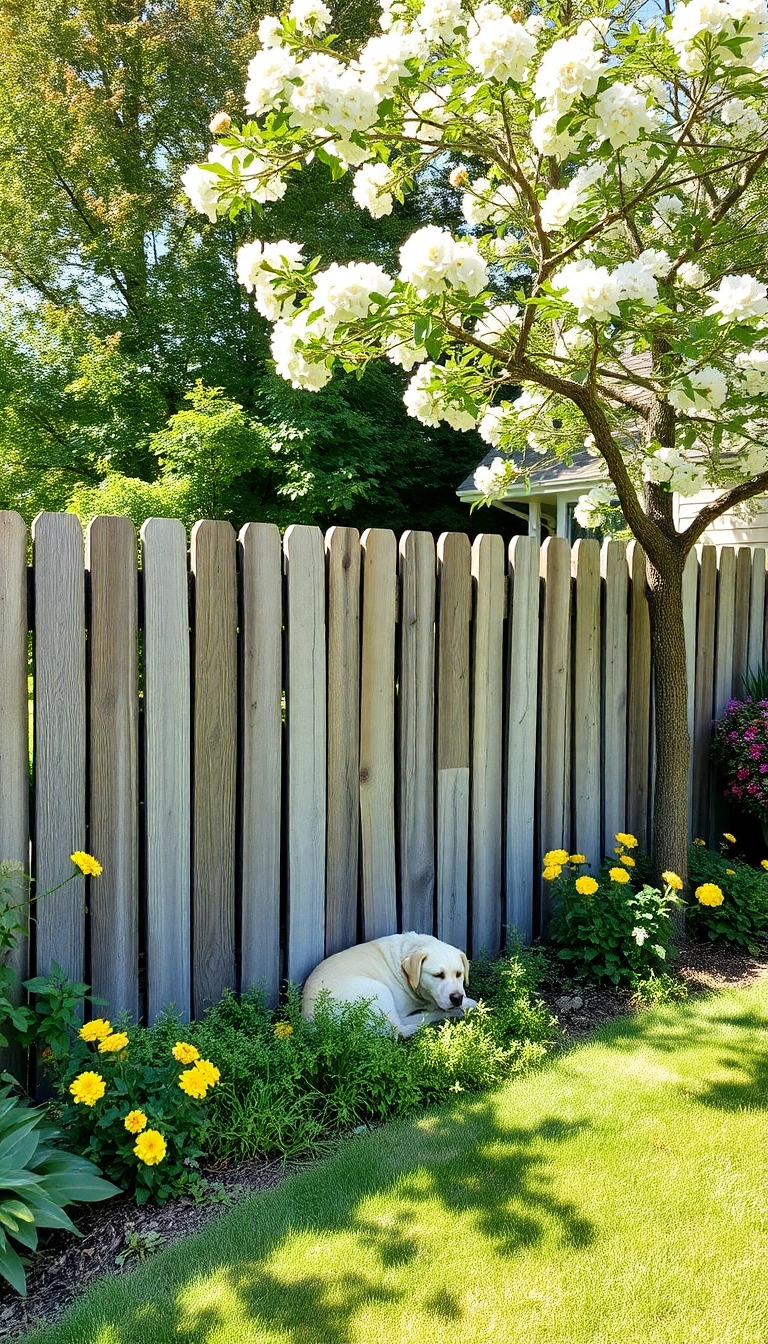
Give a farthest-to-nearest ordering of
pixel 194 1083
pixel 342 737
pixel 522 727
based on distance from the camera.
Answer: pixel 522 727
pixel 342 737
pixel 194 1083

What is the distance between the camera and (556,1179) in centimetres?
248

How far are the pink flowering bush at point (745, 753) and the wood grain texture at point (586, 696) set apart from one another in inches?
40.2

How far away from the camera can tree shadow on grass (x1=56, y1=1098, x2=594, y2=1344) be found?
1.95 metres

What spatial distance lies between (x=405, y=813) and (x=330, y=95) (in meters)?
2.70

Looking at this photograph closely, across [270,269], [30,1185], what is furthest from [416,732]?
[30,1185]

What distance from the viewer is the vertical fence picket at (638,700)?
16.0 feet

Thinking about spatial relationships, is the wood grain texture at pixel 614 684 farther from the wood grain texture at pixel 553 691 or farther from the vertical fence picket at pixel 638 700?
the wood grain texture at pixel 553 691

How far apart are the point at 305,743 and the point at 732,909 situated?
254 cm

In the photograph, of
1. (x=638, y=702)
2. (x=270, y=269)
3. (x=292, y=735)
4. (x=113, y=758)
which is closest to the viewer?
(x=113, y=758)

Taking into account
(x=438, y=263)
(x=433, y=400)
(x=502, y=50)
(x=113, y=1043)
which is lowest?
(x=113, y=1043)

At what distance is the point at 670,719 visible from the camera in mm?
4469

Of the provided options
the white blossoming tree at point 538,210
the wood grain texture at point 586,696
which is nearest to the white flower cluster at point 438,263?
the white blossoming tree at point 538,210

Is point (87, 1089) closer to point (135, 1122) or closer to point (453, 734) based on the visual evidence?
point (135, 1122)

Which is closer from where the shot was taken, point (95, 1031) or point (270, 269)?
point (95, 1031)
